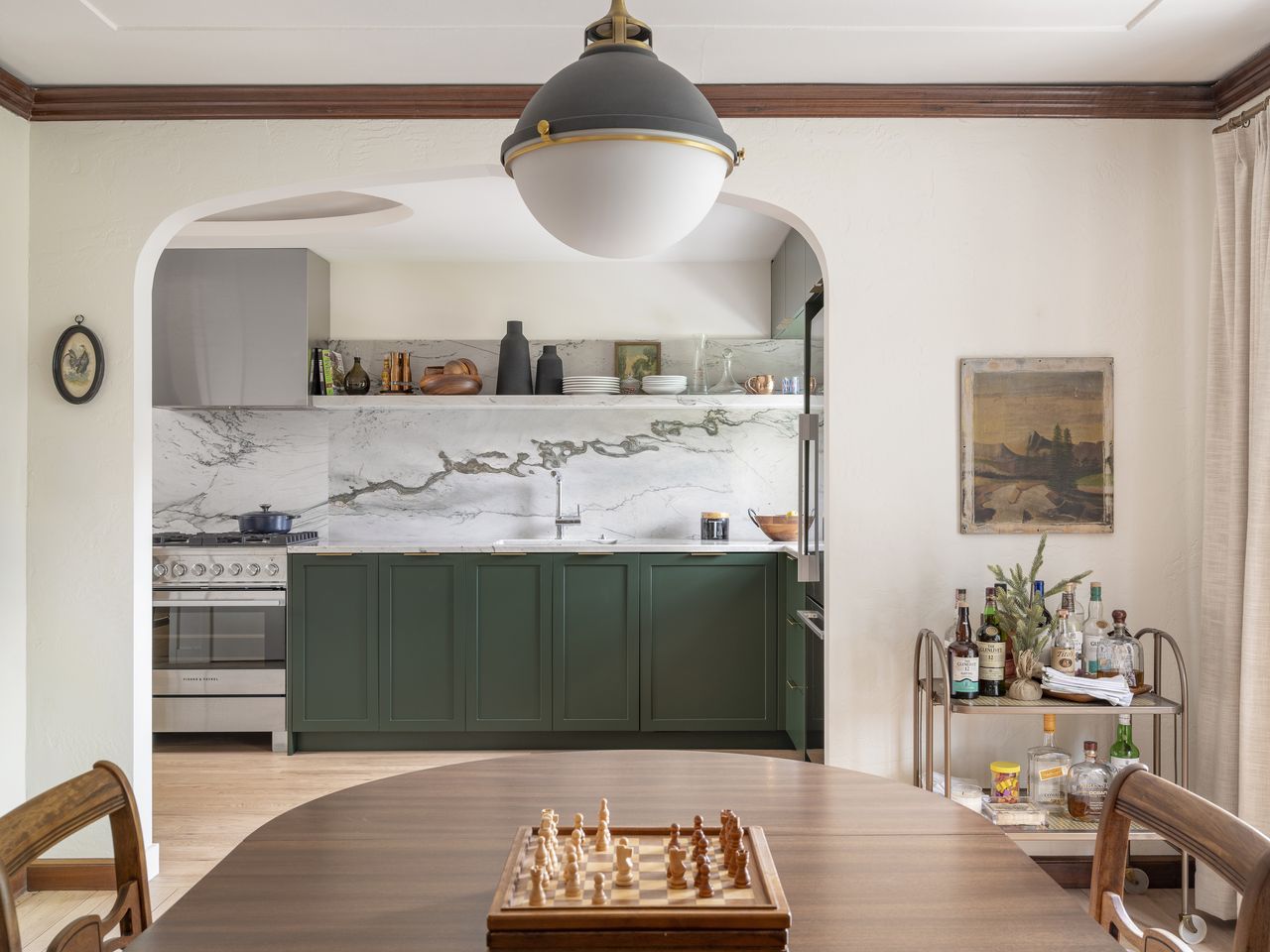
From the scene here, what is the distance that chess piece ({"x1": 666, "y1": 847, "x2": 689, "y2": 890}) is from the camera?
126cm

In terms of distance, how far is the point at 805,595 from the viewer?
13.6ft

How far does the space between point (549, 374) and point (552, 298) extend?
0.50 m

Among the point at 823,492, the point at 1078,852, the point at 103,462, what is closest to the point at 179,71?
the point at 103,462

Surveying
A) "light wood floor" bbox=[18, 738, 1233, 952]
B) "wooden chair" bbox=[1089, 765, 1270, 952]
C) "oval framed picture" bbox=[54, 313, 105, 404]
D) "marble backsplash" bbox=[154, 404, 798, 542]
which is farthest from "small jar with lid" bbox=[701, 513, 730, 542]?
"wooden chair" bbox=[1089, 765, 1270, 952]

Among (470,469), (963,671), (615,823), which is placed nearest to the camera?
(615,823)

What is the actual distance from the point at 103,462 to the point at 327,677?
2.01 meters

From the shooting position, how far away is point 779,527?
5.21m

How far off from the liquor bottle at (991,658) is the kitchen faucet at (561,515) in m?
2.92

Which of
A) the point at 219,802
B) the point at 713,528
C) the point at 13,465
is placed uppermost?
the point at 13,465

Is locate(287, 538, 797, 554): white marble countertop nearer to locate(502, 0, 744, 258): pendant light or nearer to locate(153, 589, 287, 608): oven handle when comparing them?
locate(153, 589, 287, 608): oven handle

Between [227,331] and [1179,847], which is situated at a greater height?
[227,331]

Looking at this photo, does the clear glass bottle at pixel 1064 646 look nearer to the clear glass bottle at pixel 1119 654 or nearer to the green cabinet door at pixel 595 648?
the clear glass bottle at pixel 1119 654

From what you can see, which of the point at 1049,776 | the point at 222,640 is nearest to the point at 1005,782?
the point at 1049,776

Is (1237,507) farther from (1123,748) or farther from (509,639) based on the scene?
(509,639)
